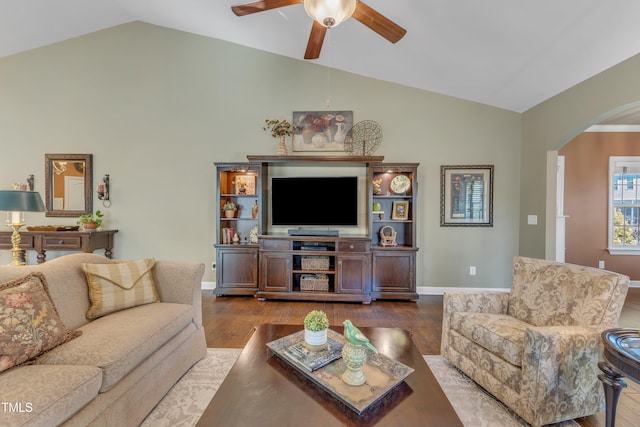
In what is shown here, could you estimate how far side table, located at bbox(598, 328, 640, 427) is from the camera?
1.11m

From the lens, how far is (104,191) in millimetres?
4102

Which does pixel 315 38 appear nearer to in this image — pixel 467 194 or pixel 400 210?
pixel 400 210

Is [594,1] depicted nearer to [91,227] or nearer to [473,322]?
[473,322]

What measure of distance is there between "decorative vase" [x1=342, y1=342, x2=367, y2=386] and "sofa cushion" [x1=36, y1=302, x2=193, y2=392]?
1.17 m

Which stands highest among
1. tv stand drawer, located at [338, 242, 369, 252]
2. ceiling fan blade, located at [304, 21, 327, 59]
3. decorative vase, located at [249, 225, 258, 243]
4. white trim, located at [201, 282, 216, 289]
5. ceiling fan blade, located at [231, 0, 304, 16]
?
ceiling fan blade, located at [231, 0, 304, 16]

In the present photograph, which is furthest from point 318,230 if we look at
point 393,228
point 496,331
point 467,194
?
point 496,331

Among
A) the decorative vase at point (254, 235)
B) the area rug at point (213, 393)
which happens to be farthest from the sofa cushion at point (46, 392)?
the decorative vase at point (254, 235)

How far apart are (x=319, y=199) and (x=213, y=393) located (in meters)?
2.60

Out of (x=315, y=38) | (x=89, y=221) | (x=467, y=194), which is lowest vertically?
(x=89, y=221)

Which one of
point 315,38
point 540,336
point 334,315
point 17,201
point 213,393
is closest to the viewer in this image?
point 540,336

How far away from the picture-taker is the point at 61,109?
4.13 metres

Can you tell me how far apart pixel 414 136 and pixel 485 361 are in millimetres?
3122

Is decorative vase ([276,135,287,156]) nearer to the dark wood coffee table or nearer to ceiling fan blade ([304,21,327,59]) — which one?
ceiling fan blade ([304,21,327,59])

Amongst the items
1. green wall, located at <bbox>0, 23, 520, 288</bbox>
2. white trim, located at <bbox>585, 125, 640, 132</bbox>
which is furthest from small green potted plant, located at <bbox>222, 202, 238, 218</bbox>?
white trim, located at <bbox>585, 125, 640, 132</bbox>
